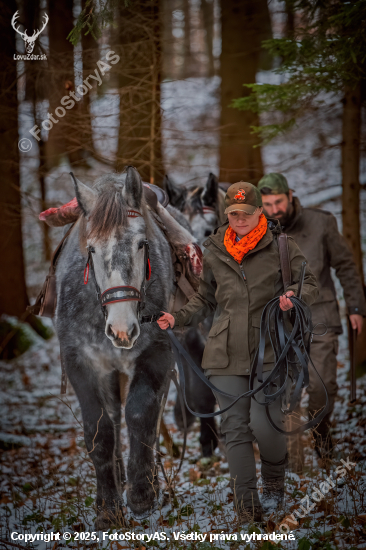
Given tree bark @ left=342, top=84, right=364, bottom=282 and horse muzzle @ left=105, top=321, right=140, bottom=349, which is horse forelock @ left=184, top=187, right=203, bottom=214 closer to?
tree bark @ left=342, top=84, right=364, bottom=282

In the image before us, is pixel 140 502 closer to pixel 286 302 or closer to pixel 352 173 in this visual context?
pixel 286 302

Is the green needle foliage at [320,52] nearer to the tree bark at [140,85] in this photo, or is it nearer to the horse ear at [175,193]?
the horse ear at [175,193]

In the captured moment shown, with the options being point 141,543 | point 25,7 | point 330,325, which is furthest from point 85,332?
point 25,7

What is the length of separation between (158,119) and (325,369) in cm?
423

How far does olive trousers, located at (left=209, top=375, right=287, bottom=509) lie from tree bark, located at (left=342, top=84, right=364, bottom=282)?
179 inches

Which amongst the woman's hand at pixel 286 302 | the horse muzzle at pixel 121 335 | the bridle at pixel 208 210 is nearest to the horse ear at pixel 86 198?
the horse muzzle at pixel 121 335

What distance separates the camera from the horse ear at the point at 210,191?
602 centimetres

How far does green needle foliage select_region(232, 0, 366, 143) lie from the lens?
493 centimetres

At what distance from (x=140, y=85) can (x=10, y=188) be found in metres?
2.62

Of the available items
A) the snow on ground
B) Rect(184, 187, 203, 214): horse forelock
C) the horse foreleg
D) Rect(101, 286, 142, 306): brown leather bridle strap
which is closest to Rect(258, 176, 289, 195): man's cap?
Rect(184, 187, 203, 214): horse forelock

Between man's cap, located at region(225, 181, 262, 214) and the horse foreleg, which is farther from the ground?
man's cap, located at region(225, 181, 262, 214)

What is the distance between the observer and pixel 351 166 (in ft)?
24.1

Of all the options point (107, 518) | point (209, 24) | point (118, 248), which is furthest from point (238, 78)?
point (107, 518)

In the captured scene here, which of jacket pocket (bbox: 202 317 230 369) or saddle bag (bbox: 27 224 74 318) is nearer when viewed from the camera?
jacket pocket (bbox: 202 317 230 369)
